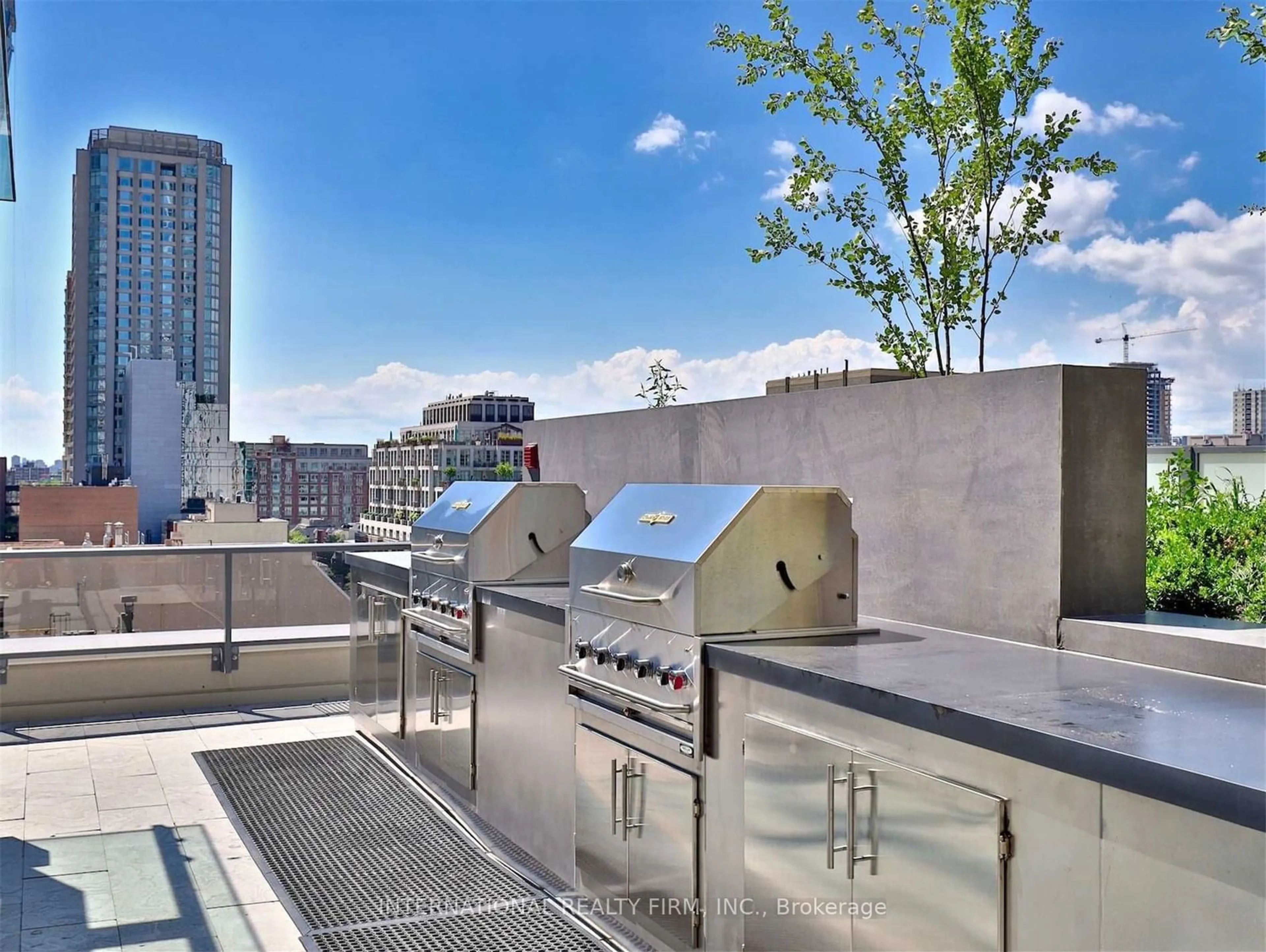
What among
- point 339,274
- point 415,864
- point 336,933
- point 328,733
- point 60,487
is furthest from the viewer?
point 339,274

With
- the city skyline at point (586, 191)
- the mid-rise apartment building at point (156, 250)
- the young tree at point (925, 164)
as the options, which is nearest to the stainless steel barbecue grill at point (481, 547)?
the city skyline at point (586, 191)

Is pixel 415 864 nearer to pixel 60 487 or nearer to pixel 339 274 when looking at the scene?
pixel 60 487

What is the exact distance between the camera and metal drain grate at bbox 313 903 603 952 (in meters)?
3.08

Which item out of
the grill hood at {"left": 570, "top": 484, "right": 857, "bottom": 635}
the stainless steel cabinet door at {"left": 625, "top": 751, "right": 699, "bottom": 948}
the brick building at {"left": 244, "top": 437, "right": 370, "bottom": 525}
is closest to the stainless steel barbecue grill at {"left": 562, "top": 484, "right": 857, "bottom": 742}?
the grill hood at {"left": 570, "top": 484, "right": 857, "bottom": 635}

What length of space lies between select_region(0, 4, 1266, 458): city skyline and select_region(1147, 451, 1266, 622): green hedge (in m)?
0.33

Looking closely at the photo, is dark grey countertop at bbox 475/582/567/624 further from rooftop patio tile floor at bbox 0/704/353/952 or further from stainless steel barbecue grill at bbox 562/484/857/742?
rooftop patio tile floor at bbox 0/704/353/952

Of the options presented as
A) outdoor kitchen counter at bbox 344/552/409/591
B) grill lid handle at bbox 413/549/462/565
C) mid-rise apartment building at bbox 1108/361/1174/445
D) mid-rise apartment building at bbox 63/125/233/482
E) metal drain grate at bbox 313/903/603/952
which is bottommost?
metal drain grate at bbox 313/903/603/952

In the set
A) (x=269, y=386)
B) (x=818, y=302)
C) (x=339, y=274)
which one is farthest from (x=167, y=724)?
(x=269, y=386)

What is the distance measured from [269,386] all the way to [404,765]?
47.6 meters

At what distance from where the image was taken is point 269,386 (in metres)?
49.4

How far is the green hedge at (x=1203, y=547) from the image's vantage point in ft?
10.8

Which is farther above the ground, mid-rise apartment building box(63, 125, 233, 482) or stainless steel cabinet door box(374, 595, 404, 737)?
mid-rise apartment building box(63, 125, 233, 482)

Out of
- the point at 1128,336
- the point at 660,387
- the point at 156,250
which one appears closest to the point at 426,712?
the point at 660,387

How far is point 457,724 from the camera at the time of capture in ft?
13.8
